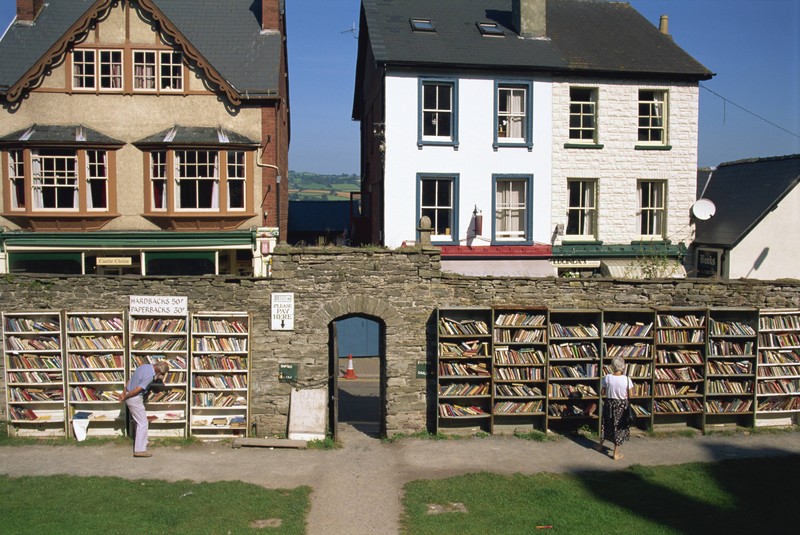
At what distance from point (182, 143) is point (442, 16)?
10.2 meters

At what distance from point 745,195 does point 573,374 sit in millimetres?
13925

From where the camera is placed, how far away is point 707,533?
33.6 feet

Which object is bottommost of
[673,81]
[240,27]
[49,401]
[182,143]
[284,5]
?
[49,401]

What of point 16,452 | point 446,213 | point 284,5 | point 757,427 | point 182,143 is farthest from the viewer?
point 284,5

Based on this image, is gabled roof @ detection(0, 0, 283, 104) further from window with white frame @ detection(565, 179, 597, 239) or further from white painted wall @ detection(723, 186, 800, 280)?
white painted wall @ detection(723, 186, 800, 280)

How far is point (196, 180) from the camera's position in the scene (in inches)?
881

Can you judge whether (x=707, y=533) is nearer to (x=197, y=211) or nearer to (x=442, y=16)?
(x=197, y=211)

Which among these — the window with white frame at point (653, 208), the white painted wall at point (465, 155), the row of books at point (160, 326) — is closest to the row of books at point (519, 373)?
the row of books at point (160, 326)

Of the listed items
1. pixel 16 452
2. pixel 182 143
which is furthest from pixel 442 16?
pixel 16 452

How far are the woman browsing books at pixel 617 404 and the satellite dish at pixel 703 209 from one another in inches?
487

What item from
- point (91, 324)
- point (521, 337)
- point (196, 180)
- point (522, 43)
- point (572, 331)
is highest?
point (522, 43)

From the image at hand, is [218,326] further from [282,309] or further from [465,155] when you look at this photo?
[465,155]

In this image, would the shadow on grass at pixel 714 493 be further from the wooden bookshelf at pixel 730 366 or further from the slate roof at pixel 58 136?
the slate roof at pixel 58 136

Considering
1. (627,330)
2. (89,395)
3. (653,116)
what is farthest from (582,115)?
(89,395)
